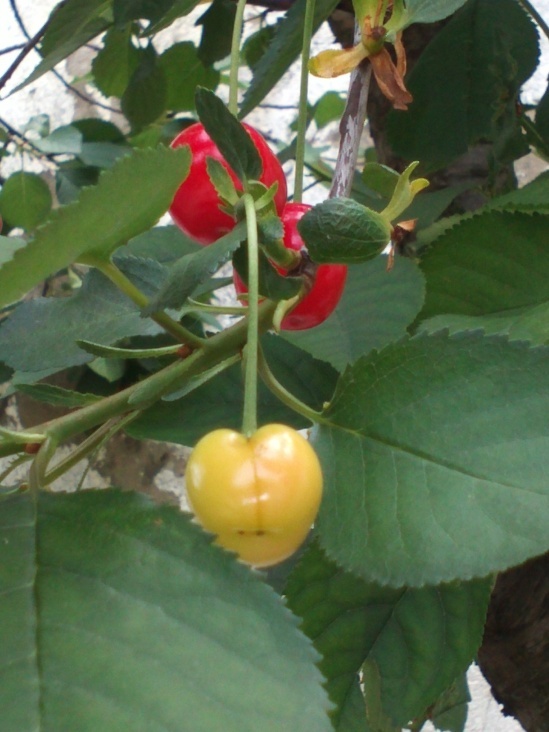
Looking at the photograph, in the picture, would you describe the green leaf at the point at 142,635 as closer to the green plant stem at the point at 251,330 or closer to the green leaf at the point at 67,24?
the green plant stem at the point at 251,330

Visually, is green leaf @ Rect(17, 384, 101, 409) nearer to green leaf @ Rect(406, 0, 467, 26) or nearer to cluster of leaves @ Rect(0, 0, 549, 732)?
cluster of leaves @ Rect(0, 0, 549, 732)

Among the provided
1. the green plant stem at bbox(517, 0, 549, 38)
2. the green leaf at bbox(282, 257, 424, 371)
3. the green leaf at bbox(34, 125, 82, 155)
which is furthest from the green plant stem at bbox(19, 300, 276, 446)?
the green leaf at bbox(34, 125, 82, 155)

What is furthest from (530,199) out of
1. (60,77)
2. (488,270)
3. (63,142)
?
(60,77)

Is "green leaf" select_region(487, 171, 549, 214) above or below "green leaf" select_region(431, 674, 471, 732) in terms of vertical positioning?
above

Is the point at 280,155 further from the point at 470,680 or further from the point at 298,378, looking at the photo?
the point at 470,680

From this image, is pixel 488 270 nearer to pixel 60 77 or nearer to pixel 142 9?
pixel 142 9

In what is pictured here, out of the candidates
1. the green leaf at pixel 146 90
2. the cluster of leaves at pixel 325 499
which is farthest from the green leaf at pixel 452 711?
the green leaf at pixel 146 90
